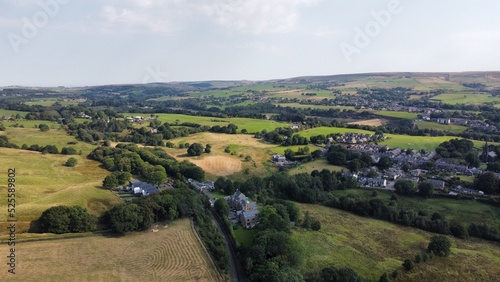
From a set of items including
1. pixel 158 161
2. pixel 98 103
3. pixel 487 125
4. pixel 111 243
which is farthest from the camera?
pixel 98 103

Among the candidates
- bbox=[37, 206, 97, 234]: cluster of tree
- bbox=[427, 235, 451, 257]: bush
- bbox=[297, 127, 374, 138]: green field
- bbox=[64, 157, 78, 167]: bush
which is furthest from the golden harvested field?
bbox=[427, 235, 451, 257]: bush

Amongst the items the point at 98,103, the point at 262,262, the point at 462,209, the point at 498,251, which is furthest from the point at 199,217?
the point at 98,103

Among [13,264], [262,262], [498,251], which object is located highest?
[13,264]

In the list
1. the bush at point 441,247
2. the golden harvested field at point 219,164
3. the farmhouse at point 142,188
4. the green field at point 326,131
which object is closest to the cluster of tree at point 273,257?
the bush at point 441,247

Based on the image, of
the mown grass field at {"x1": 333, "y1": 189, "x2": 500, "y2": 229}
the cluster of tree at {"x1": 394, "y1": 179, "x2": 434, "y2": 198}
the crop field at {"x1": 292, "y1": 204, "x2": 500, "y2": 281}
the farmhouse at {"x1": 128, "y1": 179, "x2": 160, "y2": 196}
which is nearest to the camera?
the crop field at {"x1": 292, "y1": 204, "x2": 500, "y2": 281}

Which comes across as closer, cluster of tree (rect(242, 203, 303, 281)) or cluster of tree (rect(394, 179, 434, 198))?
cluster of tree (rect(242, 203, 303, 281))

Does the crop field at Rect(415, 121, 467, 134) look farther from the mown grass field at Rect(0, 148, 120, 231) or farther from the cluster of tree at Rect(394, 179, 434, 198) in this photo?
the mown grass field at Rect(0, 148, 120, 231)

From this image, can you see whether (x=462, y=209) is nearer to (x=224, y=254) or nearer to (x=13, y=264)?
(x=224, y=254)
